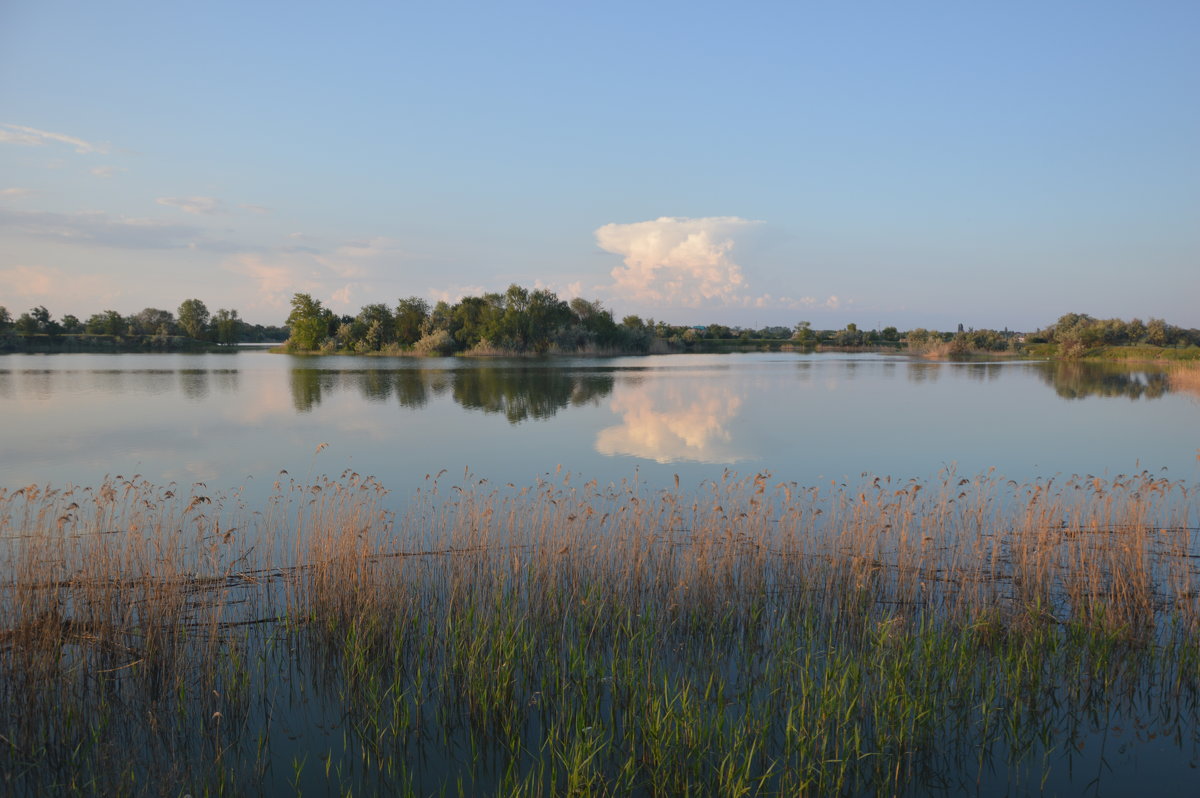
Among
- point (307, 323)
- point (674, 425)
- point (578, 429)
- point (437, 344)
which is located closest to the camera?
point (578, 429)

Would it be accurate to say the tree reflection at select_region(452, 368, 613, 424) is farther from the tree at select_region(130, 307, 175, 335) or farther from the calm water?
the tree at select_region(130, 307, 175, 335)

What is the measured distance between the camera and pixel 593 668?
4.59m

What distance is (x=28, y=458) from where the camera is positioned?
42.8 ft

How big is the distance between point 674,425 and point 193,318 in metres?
95.3

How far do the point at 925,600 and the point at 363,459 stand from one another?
35.4ft

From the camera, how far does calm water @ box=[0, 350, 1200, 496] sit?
12.9 m

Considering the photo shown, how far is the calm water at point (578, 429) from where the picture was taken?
1295 cm

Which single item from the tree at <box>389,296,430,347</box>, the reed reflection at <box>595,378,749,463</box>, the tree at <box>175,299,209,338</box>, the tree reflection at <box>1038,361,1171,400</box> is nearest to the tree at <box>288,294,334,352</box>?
the tree at <box>389,296,430,347</box>

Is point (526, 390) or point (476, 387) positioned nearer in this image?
point (526, 390)

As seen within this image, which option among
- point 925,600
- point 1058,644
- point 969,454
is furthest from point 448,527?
point 969,454

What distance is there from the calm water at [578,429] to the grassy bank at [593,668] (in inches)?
198

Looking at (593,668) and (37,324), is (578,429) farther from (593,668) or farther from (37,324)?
(37,324)

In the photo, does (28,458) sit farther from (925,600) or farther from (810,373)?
(810,373)

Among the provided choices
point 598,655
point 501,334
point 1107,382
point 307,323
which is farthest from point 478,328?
point 598,655
